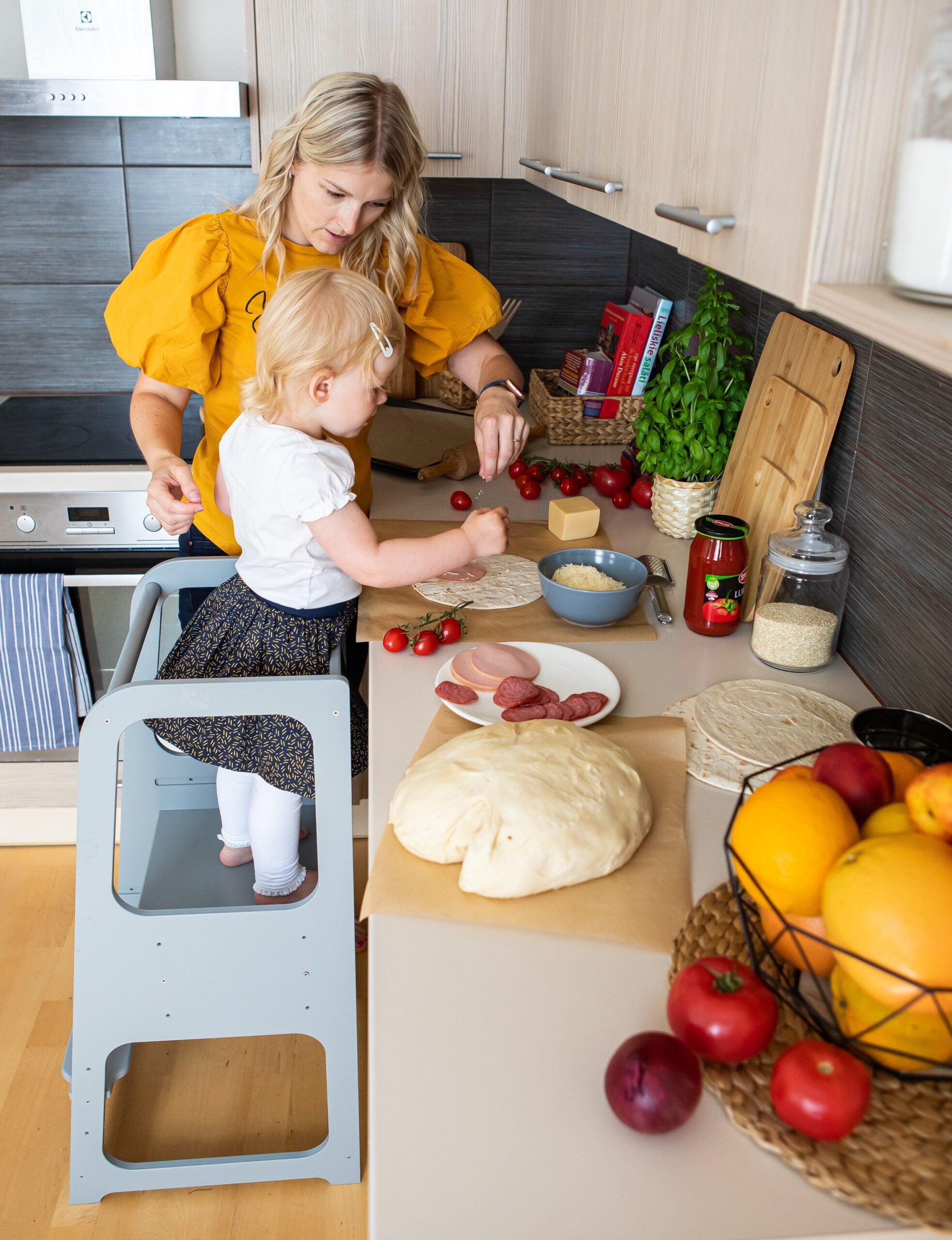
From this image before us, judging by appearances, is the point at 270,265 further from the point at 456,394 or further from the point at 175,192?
the point at 175,192

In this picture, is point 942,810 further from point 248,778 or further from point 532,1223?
point 248,778

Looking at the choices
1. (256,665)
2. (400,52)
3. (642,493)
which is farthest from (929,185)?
(400,52)

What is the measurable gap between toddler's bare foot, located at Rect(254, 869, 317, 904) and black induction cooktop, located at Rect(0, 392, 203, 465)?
3.17ft

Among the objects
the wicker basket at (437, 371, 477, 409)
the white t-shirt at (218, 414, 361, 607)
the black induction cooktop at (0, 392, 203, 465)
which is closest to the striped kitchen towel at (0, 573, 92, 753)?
the black induction cooktop at (0, 392, 203, 465)

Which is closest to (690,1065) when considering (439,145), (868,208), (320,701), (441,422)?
(868,208)

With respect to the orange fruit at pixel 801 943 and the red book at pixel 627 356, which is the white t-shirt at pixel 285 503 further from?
the red book at pixel 627 356

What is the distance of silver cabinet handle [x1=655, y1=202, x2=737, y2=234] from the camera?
2.93 feet

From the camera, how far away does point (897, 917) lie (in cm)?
62

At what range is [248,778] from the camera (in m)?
1.76

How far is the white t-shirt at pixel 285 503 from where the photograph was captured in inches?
52.7

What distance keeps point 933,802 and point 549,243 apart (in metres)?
2.20

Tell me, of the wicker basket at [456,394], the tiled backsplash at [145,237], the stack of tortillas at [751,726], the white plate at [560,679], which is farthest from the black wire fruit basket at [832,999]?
the wicker basket at [456,394]

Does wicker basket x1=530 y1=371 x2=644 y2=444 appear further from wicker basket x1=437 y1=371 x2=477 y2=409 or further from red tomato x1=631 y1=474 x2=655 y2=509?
red tomato x1=631 y1=474 x2=655 y2=509

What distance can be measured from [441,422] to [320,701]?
107 centimetres
